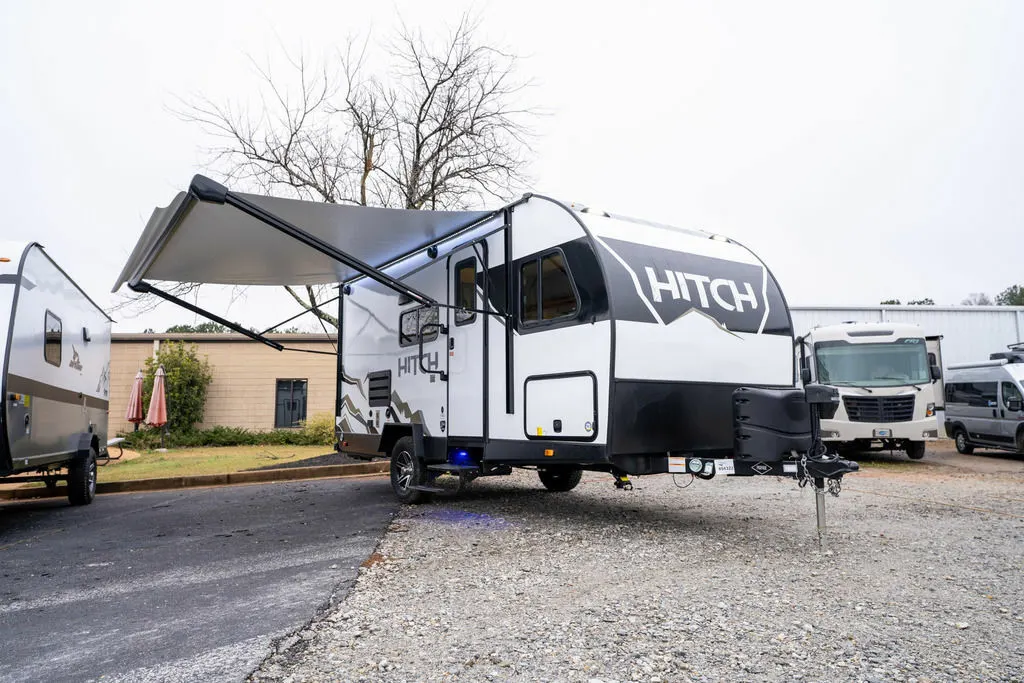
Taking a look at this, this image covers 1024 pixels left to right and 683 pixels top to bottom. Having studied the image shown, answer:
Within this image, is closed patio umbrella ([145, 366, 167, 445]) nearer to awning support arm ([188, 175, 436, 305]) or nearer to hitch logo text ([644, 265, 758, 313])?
awning support arm ([188, 175, 436, 305])

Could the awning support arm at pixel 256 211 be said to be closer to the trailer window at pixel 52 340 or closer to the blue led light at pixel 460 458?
the blue led light at pixel 460 458

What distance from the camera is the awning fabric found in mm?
6785

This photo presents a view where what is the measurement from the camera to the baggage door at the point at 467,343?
7.49 meters

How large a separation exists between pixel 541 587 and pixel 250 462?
9.95m

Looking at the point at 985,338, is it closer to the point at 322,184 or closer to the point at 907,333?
the point at 907,333

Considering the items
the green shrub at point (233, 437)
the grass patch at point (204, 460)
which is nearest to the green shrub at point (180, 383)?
the green shrub at point (233, 437)

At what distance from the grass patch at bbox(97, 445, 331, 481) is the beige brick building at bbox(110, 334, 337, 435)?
1787mm

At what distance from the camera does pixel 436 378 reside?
26.8 feet

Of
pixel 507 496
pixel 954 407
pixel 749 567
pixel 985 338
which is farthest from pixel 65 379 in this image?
pixel 985 338

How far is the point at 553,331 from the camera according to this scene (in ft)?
21.7

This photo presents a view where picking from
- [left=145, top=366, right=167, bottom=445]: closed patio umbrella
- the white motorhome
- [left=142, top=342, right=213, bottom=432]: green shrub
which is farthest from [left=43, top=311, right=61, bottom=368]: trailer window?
the white motorhome

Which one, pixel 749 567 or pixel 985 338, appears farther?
pixel 985 338

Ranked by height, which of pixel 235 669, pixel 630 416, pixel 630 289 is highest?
pixel 630 289

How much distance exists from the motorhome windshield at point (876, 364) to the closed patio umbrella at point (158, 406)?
13.6 meters
